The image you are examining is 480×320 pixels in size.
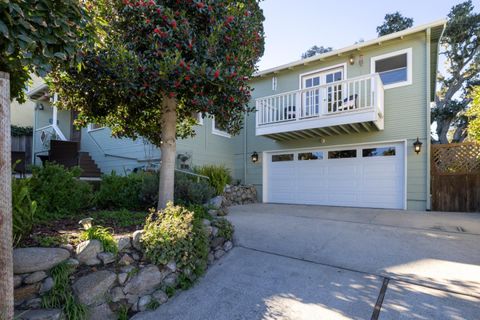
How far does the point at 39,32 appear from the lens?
190cm

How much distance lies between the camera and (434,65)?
28.2ft

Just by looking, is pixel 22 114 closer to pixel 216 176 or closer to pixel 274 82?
pixel 216 176

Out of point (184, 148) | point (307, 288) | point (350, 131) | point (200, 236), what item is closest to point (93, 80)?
point (200, 236)

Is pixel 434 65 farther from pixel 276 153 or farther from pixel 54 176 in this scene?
pixel 54 176

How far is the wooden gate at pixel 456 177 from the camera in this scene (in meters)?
6.84

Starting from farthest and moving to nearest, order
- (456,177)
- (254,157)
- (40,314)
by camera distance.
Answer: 1. (254,157)
2. (456,177)
3. (40,314)

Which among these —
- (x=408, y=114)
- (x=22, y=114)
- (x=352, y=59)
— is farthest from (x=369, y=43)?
(x=22, y=114)

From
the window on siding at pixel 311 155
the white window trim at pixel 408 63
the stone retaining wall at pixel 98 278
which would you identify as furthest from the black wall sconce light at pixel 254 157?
the stone retaining wall at pixel 98 278

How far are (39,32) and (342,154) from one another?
26.6 feet

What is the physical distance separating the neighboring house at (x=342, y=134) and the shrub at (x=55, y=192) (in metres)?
3.94

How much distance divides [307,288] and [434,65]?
9.33 m

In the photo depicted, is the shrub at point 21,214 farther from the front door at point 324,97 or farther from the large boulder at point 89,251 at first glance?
the front door at point 324,97

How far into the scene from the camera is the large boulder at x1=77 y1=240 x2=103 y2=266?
2475 millimetres

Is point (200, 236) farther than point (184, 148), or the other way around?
point (184, 148)
